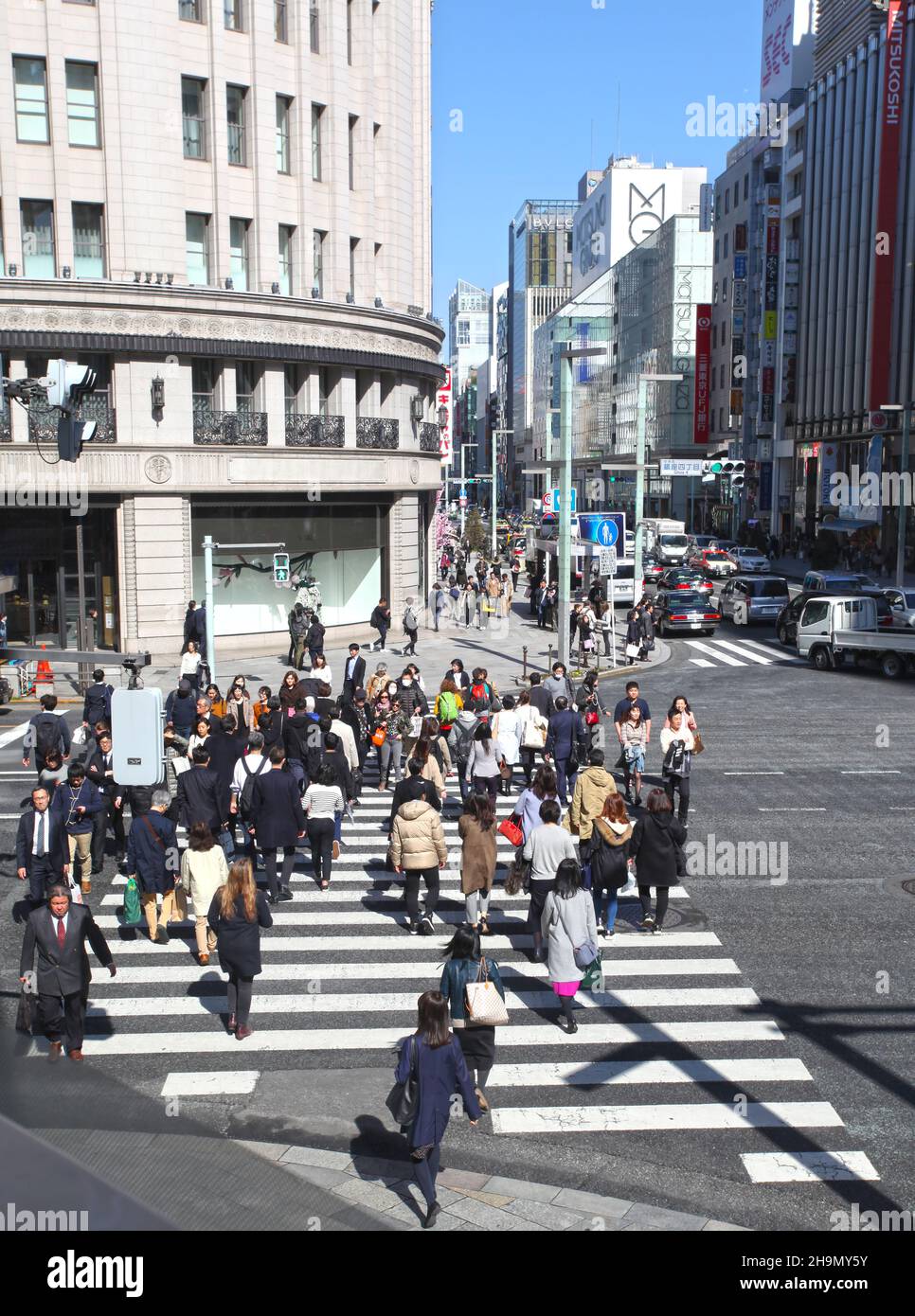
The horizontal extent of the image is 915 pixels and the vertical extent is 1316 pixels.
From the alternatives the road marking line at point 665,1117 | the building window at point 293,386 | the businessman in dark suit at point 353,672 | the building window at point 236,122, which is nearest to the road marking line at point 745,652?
the building window at point 293,386

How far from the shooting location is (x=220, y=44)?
33.8 metres

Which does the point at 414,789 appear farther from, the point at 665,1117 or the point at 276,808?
the point at 665,1117

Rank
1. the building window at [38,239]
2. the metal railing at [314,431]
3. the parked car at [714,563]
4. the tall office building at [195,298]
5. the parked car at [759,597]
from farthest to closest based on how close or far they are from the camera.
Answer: the parked car at [714,563]
the parked car at [759,597]
the metal railing at [314,431]
the building window at [38,239]
the tall office building at [195,298]

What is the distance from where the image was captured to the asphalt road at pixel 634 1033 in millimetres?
8500

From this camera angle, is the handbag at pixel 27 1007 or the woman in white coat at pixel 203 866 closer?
the handbag at pixel 27 1007

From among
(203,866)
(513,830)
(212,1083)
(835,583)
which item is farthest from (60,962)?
(835,583)

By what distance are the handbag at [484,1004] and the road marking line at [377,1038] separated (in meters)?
1.68

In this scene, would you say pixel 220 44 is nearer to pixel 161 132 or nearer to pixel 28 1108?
pixel 161 132

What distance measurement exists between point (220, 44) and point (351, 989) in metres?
30.0

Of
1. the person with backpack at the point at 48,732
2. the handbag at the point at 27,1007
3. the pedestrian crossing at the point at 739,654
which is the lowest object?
the pedestrian crossing at the point at 739,654

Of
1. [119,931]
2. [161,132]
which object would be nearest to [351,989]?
[119,931]

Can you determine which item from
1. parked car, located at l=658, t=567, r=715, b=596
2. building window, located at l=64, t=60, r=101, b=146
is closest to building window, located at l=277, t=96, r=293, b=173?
building window, located at l=64, t=60, r=101, b=146

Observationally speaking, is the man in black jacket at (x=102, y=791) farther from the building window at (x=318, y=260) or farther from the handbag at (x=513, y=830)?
the building window at (x=318, y=260)
